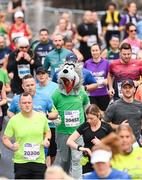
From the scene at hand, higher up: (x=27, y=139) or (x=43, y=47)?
(x=43, y=47)

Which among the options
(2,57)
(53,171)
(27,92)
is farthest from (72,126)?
(2,57)

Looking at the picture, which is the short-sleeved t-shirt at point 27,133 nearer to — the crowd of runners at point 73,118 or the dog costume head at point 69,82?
the crowd of runners at point 73,118

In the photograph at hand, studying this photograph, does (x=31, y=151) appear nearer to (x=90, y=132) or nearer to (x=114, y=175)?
(x=90, y=132)

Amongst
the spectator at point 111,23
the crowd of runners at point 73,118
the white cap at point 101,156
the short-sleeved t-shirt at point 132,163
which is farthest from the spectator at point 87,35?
the white cap at point 101,156

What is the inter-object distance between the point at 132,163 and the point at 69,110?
2.65 metres

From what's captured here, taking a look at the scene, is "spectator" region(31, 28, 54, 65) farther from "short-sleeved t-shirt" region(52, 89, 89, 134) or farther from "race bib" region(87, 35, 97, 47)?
"short-sleeved t-shirt" region(52, 89, 89, 134)

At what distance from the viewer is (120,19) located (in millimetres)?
21328

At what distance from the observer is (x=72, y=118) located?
1177 cm

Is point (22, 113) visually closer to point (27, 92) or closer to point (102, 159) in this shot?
point (27, 92)

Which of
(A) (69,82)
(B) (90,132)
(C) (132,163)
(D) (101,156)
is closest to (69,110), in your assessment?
(A) (69,82)

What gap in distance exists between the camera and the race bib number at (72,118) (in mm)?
11766

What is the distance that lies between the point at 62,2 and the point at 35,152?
2426 centimetres

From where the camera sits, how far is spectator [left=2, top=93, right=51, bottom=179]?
34.4 ft

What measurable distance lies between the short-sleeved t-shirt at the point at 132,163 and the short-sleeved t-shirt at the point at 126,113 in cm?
172
